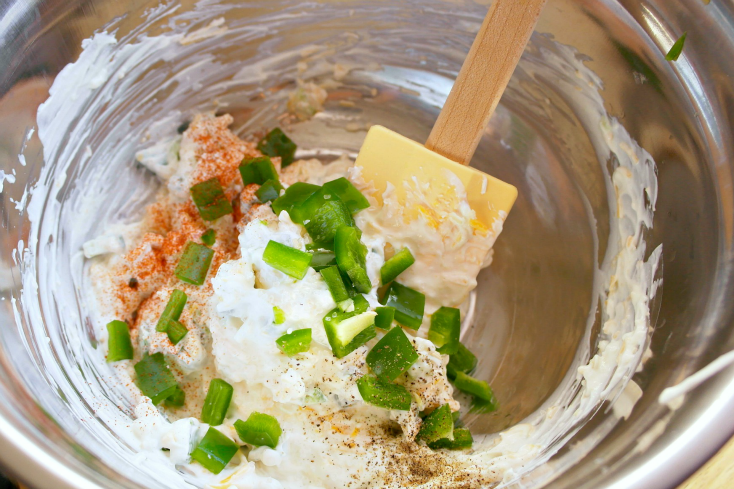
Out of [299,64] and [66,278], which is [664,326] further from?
[66,278]

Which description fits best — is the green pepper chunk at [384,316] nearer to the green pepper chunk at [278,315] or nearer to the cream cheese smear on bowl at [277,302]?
the cream cheese smear on bowl at [277,302]

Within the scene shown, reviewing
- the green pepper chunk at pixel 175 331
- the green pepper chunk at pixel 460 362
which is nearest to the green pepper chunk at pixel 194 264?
the green pepper chunk at pixel 175 331

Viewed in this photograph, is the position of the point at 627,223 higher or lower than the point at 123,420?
higher

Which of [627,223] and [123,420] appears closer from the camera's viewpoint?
[123,420]

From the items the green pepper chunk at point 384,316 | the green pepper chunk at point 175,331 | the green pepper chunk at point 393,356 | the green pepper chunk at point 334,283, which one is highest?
the green pepper chunk at point 334,283

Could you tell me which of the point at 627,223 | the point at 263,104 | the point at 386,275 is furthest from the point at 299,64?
the point at 627,223

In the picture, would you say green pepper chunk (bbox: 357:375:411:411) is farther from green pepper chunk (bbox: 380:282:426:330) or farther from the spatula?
the spatula

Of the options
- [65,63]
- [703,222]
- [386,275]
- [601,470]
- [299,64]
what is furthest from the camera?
[299,64]

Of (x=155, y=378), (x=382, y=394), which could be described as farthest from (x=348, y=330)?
(x=155, y=378)
